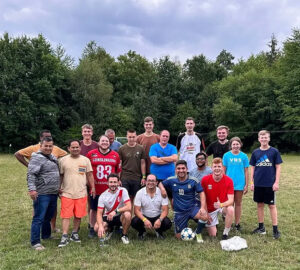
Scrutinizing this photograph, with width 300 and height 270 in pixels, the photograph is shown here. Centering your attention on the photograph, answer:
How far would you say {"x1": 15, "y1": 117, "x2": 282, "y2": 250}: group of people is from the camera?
5.16 metres

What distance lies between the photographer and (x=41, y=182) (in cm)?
507

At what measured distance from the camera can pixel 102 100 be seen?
121 feet

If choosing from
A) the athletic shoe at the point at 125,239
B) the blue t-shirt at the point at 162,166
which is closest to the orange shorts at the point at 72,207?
the athletic shoe at the point at 125,239

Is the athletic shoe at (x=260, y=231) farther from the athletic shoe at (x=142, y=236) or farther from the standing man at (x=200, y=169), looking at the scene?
the athletic shoe at (x=142, y=236)

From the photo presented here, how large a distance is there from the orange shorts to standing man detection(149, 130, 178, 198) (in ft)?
5.12

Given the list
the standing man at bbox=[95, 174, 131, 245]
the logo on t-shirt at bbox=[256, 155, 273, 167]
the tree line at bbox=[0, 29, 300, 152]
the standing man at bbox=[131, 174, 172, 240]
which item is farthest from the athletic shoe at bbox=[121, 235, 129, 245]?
the tree line at bbox=[0, 29, 300, 152]

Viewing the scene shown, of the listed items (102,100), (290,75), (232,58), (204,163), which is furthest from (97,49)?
(204,163)

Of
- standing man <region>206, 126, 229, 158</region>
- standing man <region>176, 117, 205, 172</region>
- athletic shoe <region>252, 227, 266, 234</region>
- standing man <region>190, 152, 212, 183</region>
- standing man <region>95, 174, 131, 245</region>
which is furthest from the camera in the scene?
standing man <region>176, 117, 205, 172</region>

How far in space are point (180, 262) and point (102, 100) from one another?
33.5 m

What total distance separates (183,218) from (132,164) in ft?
4.68

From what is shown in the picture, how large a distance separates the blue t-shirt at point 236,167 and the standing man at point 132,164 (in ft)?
5.39

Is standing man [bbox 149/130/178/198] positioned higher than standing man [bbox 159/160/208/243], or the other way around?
standing man [bbox 149/130/178/198]

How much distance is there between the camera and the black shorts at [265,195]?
18.5 ft

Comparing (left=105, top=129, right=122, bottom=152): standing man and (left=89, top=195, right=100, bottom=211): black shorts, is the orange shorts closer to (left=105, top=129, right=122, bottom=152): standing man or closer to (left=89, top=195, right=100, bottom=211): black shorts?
(left=89, top=195, right=100, bottom=211): black shorts
